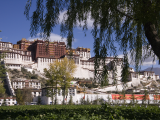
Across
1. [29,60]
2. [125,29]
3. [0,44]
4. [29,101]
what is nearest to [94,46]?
[125,29]

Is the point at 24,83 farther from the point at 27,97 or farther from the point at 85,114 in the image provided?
the point at 85,114

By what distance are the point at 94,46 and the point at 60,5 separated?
1.64 metres

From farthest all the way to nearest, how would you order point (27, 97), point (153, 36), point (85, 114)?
point (27, 97) → point (153, 36) → point (85, 114)

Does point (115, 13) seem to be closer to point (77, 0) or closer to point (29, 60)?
point (77, 0)

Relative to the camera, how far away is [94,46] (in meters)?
5.89

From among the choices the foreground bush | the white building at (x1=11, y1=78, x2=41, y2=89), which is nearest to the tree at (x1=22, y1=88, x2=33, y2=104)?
the white building at (x1=11, y1=78, x2=41, y2=89)

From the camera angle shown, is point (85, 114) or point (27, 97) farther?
point (27, 97)

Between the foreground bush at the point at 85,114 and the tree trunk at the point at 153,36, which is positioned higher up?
the tree trunk at the point at 153,36

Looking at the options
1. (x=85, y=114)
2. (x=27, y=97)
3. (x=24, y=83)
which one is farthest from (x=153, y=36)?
(x=24, y=83)

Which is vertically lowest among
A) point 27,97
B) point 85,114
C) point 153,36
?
point 27,97

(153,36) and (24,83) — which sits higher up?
(153,36)

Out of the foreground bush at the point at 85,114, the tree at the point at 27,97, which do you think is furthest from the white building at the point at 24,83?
the foreground bush at the point at 85,114

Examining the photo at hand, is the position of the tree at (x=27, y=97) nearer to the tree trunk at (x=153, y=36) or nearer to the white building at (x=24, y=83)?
the white building at (x=24, y=83)

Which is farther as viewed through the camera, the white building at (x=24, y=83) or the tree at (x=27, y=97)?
the white building at (x=24, y=83)
